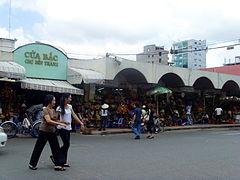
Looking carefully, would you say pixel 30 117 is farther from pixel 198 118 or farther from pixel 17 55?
pixel 198 118

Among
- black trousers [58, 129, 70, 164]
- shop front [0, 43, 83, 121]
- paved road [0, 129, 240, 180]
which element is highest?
shop front [0, 43, 83, 121]

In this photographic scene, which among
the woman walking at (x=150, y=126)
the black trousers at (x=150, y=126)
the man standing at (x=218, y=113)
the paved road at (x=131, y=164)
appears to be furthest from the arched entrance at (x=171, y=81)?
the paved road at (x=131, y=164)

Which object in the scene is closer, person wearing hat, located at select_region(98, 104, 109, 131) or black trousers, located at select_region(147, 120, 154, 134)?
black trousers, located at select_region(147, 120, 154, 134)

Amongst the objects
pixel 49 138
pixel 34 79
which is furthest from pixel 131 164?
pixel 34 79

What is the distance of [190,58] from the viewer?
376 ft

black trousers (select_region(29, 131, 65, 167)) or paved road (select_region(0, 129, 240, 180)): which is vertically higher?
black trousers (select_region(29, 131, 65, 167))

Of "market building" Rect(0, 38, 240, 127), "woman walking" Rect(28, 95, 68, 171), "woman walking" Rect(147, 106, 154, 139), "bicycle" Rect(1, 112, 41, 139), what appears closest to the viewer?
"woman walking" Rect(28, 95, 68, 171)

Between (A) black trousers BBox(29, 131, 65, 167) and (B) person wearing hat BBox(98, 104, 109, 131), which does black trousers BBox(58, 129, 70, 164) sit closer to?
(A) black trousers BBox(29, 131, 65, 167)

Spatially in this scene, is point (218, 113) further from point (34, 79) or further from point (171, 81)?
point (34, 79)

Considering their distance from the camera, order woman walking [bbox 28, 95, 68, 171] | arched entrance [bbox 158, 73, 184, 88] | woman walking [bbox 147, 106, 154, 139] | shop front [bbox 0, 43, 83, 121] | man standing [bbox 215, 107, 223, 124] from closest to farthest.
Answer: woman walking [bbox 28, 95, 68, 171]
woman walking [bbox 147, 106, 154, 139]
shop front [bbox 0, 43, 83, 121]
arched entrance [bbox 158, 73, 184, 88]
man standing [bbox 215, 107, 223, 124]

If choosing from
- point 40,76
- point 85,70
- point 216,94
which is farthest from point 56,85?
point 216,94

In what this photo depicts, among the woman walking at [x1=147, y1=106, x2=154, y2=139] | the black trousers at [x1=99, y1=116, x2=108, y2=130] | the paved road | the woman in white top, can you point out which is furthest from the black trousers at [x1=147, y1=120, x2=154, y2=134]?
the woman in white top

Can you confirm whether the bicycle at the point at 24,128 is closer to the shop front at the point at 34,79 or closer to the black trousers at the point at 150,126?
the shop front at the point at 34,79

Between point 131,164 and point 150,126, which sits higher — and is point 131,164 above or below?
below
